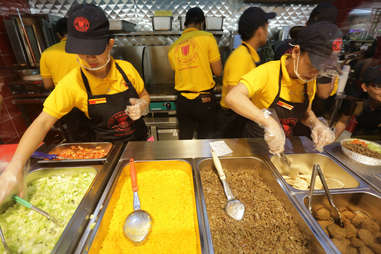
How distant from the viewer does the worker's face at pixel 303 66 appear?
1.37m

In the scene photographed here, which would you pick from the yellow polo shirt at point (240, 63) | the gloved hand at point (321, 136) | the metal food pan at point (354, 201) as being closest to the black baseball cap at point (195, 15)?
the yellow polo shirt at point (240, 63)

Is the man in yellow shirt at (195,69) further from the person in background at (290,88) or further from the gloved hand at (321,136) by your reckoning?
the gloved hand at (321,136)

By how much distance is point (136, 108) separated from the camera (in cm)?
173

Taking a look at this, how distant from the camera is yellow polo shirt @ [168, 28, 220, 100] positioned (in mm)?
2617

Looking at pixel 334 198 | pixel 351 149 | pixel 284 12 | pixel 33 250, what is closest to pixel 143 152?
pixel 33 250

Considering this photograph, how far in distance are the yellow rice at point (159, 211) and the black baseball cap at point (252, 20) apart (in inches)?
79.3

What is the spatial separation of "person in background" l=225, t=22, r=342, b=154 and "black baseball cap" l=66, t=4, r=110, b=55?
1204 mm

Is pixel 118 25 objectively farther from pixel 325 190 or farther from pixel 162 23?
pixel 325 190

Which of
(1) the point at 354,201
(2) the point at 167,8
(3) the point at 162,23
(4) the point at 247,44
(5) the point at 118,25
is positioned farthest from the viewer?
(2) the point at 167,8

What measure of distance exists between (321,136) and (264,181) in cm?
65

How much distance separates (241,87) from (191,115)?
5.21 feet

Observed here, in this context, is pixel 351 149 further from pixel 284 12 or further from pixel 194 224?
pixel 284 12

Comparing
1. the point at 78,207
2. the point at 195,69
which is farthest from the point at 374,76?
the point at 78,207

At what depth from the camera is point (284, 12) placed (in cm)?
421
